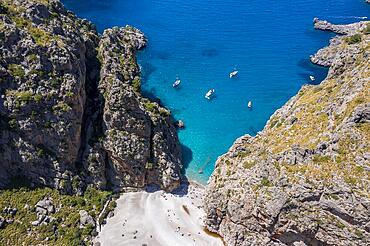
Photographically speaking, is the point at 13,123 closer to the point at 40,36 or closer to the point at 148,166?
the point at 40,36

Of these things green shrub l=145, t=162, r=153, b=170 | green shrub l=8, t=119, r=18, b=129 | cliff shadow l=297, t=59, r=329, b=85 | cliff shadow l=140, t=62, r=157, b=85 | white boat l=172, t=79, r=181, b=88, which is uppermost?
cliff shadow l=297, t=59, r=329, b=85

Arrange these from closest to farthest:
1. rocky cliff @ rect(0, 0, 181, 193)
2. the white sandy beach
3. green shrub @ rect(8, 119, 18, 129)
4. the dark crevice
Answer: green shrub @ rect(8, 119, 18, 129) → rocky cliff @ rect(0, 0, 181, 193) → the white sandy beach → the dark crevice

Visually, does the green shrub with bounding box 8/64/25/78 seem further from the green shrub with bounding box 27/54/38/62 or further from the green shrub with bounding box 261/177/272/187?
the green shrub with bounding box 261/177/272/187

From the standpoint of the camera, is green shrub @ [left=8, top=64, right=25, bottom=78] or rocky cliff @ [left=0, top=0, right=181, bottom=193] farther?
rocky cliff @ [left=0, top=0, right=181, bottom=193]

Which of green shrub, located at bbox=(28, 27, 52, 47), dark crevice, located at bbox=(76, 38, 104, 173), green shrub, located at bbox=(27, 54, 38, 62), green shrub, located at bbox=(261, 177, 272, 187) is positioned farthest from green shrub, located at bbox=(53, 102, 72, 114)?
green shrub, located at bbox=(261, 177, 272, 187)

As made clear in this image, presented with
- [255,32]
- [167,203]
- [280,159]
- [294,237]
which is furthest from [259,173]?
[255,32]

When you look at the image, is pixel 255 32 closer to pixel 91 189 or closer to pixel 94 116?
pixel 94 116
